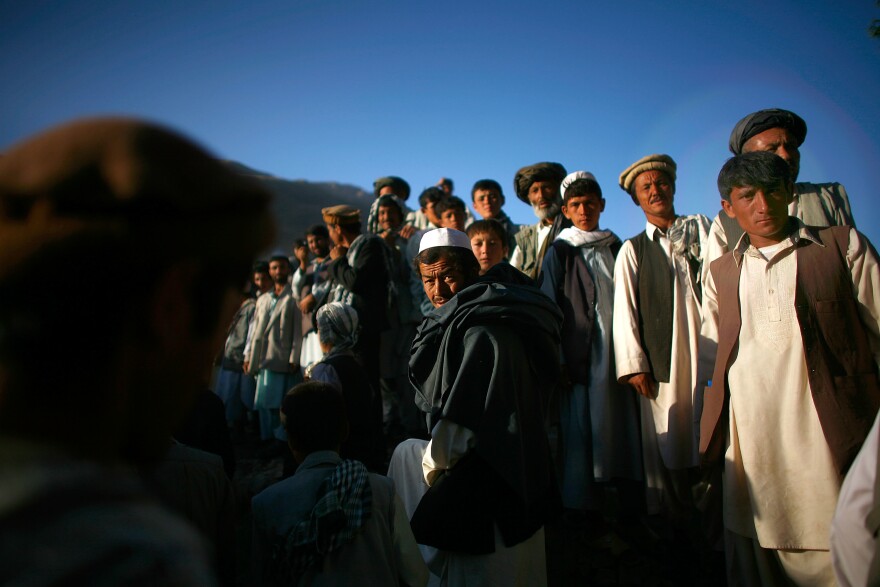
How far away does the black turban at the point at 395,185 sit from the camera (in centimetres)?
827

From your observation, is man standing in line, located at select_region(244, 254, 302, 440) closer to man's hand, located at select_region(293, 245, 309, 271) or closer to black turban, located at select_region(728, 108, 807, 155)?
man's hand, located at select_region(293, 245, 309, 271)

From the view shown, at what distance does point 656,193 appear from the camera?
4.26 m

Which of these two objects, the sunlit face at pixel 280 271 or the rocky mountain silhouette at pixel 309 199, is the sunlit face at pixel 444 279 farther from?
the rocky mountain silhouette at pixel 309 199

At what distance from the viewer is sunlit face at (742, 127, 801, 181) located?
351 cm

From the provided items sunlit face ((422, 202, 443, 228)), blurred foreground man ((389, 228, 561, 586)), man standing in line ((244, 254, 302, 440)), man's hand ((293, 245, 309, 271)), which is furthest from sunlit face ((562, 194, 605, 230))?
man's hand ((293, 245, 309, 271))

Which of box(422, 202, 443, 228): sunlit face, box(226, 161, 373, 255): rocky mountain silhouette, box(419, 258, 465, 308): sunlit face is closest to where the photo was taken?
box(419, 258, 465, 308): sunlit face

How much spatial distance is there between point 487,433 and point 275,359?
17.9ft

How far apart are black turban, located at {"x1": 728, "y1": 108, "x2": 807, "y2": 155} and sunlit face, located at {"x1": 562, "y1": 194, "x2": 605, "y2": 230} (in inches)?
44.5

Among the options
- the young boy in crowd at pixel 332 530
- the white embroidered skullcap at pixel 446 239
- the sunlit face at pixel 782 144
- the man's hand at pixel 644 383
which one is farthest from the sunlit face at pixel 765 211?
the young boy in crowd at pixel 332 530

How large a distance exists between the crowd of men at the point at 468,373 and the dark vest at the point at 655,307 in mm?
20

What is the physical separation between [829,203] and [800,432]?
5.42ft

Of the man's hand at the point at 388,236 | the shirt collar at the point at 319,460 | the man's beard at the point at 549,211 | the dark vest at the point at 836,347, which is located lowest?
the shirt collar at the point at 319,460

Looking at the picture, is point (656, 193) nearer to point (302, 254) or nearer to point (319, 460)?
point (319, 460)

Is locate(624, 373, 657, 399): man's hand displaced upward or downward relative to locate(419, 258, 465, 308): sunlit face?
downward
